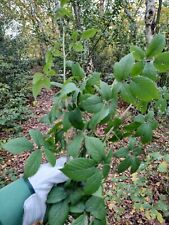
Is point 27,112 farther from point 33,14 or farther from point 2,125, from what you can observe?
point 33,14

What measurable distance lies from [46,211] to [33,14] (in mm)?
13206

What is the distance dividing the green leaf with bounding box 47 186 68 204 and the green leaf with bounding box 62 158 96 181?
0.12 metres

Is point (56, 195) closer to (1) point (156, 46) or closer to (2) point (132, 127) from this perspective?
(2) point (132, 127)

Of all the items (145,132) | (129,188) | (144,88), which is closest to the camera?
(144,88)

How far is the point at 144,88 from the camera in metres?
0.64

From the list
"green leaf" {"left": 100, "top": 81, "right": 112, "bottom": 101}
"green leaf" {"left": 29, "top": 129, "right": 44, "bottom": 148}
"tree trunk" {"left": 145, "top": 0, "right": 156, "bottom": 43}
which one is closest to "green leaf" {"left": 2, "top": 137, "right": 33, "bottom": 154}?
"green leaf" {"left": 29, "top": 129, "right": 44, "bottom": 148}

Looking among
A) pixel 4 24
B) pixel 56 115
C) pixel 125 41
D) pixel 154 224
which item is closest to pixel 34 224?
pixel 56 115

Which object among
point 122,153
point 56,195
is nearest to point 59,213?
point 56,195

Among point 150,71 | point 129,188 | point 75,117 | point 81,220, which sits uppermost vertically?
point 150,71

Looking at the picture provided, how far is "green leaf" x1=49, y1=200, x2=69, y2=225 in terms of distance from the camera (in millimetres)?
733

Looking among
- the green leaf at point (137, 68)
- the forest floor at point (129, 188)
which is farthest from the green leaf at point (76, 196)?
the forest floor at point (129, 188)

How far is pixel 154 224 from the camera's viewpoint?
3018 mm

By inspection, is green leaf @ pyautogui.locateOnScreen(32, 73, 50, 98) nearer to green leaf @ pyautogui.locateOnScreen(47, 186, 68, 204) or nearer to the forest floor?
green leaf @ pyautogui.locateOnScreen(47, 186, 68, 204)

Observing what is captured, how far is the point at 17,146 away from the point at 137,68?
35 centimetres
